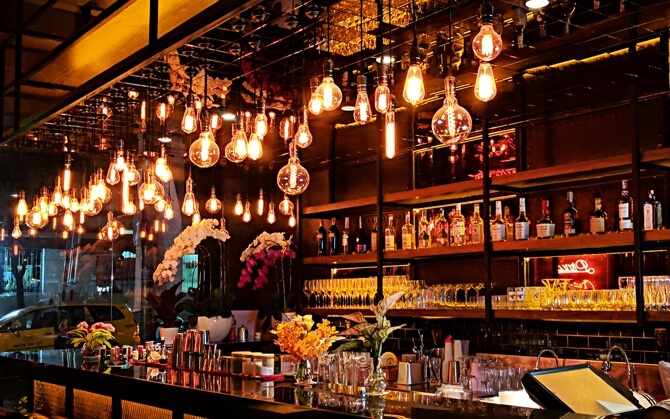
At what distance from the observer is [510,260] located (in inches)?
232

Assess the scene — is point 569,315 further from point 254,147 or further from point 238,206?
point 238,206

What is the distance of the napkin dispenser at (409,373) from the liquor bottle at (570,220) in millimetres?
1501

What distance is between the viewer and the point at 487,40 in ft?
11.0

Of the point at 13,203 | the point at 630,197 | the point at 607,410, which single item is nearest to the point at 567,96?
the point at 630,197

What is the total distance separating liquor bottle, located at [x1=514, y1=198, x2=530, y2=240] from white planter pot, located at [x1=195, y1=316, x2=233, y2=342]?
137 inches

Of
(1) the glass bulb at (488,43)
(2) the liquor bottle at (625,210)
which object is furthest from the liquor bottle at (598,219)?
(1) the glass bulb at (488,43)

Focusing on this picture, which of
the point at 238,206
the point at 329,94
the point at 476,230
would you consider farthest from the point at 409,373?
the point at 238,206

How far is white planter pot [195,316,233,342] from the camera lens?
7656mm

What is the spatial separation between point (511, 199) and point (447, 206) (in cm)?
64

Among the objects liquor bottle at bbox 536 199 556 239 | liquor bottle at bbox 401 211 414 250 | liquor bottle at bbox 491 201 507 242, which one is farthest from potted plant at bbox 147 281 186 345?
liquor bottle at bbox 536 199 556 239

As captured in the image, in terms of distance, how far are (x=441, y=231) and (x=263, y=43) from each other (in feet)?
7.15

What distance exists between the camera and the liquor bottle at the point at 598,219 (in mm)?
5070

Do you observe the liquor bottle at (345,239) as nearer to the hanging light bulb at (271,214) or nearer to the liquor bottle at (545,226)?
the hanging light bulb at (271,214)

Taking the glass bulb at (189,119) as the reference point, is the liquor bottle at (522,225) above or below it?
below
